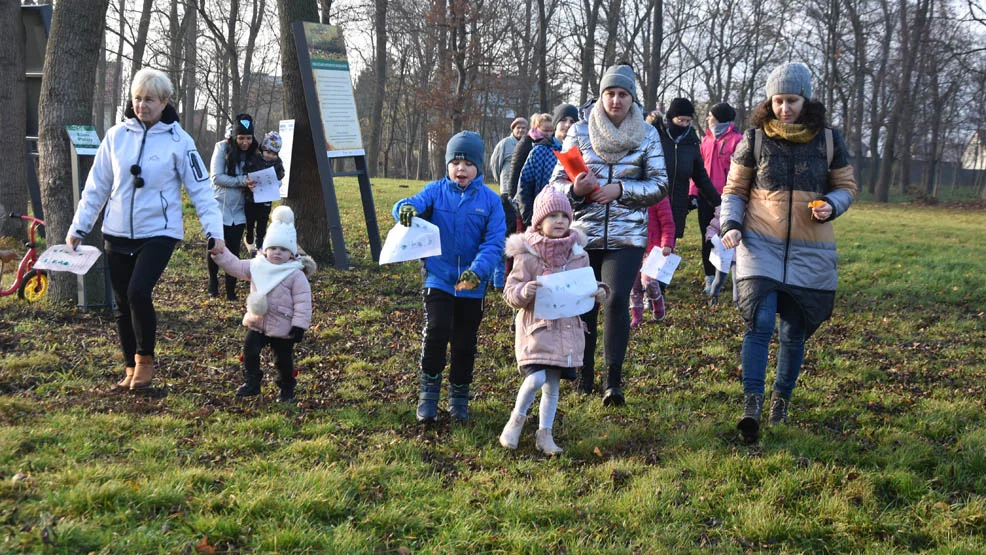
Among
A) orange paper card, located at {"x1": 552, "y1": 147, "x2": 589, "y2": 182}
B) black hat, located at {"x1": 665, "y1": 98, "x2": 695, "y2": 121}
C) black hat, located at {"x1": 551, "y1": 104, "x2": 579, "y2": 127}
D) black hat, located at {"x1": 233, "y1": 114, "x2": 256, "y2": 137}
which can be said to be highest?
black hat, located at {"x1": 665, "y1": 98, "x2": 695, "y2": 121}

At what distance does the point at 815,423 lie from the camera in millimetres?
5145

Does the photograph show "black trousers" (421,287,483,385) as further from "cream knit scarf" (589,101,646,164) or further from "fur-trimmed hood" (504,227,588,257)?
"cream knit scarf" (589,101,646,164)

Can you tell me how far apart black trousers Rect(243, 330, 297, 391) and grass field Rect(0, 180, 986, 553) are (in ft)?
0.65

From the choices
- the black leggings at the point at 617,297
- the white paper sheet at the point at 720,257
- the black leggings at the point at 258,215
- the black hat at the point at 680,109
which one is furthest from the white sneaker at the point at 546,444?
the black leggings at the point at 258,215

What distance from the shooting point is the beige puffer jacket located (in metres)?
Result: 4.44

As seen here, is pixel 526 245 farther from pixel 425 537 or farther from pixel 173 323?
pixel 173 323

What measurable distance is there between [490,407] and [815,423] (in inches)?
84.0

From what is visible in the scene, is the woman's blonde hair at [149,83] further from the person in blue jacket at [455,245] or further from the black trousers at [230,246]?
the black trousers at [230,246]

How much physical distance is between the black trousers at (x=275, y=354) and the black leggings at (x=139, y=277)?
650 millimetres

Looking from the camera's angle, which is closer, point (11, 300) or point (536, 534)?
point (536, 534)

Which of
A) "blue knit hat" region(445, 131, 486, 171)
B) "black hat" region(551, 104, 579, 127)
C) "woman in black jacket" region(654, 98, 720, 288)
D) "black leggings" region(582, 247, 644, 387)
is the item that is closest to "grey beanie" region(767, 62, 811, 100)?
"black leggings" region(582, 247, 644, 387)

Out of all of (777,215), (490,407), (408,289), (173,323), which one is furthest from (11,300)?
(777,215)

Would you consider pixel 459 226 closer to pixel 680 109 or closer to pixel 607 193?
pixel 607 193

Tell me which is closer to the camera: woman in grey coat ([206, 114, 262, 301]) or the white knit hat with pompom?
the white knit hat with pompom
